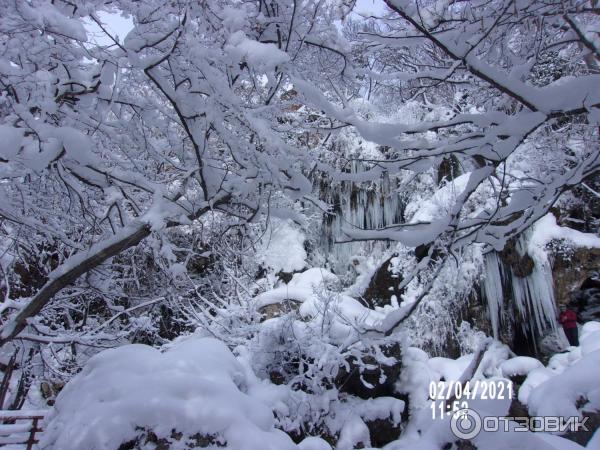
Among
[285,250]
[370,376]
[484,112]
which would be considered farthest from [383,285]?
[484,112]

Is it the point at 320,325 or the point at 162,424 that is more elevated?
the point at 320,325

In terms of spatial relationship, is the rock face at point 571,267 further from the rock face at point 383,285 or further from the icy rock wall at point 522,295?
the rock face at point 383,285

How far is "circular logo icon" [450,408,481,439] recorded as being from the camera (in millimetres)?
2407

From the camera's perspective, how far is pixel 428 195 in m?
11.5

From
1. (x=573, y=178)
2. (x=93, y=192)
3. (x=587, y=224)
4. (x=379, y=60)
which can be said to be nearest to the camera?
(x=573, y=178)

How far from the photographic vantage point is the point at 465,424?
8.07ft

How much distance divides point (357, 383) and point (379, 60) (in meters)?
4.76

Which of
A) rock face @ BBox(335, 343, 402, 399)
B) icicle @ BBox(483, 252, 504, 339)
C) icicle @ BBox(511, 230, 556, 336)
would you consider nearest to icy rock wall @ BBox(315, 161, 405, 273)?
icicle @ BBox(483, 252, 504, 339)

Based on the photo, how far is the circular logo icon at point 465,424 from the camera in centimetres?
241

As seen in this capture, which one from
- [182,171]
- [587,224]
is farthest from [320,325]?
[587,224]

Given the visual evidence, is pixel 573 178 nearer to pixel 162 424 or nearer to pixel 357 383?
pixel 162 424

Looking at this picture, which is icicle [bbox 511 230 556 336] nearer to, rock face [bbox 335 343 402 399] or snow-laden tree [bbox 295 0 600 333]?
rock face [bbox 335 343 402 399]
